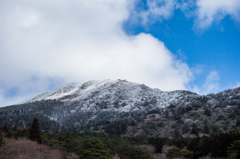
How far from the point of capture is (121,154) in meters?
37.9

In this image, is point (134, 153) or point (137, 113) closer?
point (134, 153)

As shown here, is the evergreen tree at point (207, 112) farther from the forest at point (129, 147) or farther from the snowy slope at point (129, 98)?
the forest at point (129, 147)

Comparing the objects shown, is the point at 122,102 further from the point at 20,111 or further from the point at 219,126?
the point at 219,126

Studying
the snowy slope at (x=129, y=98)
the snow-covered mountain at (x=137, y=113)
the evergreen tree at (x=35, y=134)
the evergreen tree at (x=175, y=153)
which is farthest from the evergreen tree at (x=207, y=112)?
the evergreen tree at (x=35, y=134)

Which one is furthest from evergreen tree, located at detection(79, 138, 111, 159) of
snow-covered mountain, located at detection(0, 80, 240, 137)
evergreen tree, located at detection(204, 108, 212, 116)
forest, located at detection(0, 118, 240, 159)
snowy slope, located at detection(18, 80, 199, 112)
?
snowy slope, located at detection(18, 80, 199, 112)

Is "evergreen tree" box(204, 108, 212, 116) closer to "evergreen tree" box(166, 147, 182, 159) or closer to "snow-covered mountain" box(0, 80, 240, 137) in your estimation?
"snow-covered mountain" box(0, 80, 240, 137)

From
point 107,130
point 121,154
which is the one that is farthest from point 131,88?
point 121,154

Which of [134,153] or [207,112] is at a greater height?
[207,112]

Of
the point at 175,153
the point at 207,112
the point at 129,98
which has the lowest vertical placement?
the point at 175,153

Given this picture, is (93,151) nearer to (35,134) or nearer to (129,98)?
(35,134)

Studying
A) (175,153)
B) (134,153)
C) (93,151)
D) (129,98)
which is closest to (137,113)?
(129,98)

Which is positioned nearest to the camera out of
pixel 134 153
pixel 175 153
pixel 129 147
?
pixel 134 153

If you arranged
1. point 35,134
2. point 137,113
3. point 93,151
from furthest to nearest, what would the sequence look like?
point 137,113 → point 35,134 → point 93,151

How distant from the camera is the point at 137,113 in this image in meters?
125
